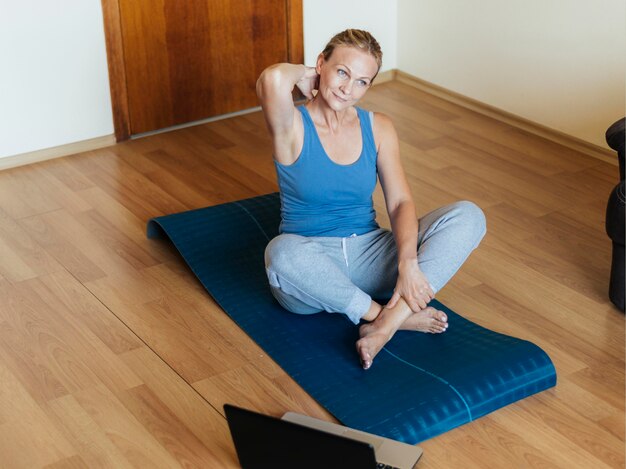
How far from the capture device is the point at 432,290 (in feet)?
8.11

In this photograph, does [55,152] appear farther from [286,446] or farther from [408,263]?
[286,446]

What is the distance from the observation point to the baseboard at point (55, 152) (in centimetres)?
380

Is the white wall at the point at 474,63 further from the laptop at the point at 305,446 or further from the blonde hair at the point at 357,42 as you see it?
the laptop at the point at 305,446

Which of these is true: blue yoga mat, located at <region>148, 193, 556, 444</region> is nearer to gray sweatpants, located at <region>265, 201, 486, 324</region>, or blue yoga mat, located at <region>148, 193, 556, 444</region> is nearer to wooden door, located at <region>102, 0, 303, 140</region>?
gray sweatpants, located at <region>265, 201, 486, 324</region>

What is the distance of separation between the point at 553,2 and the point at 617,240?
58.3 inches

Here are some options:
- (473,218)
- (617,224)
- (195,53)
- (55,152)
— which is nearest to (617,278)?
(617,224)

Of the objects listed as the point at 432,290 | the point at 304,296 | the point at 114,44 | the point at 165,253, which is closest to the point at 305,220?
the point at 304,296

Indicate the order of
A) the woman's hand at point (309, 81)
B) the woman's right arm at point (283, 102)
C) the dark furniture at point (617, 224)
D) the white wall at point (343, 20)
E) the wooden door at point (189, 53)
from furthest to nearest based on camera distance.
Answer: the white wall at point (343, 20) < the wooden door at point (189, 53) < the dark furniture at point (617, 224) < the woman's hand at point (309, 81) < the woman's right arm at point (283, 102)

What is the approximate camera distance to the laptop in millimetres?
1921

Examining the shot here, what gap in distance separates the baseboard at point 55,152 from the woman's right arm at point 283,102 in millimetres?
1654

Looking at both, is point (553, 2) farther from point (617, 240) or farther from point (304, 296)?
point (304, 296)

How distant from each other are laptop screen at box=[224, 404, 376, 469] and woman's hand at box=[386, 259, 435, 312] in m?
0.57

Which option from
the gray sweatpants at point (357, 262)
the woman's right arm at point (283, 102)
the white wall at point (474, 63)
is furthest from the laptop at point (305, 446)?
the white wall at point (474, 63)

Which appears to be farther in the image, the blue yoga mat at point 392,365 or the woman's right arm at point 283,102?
the woman's right arm at point 283,102
